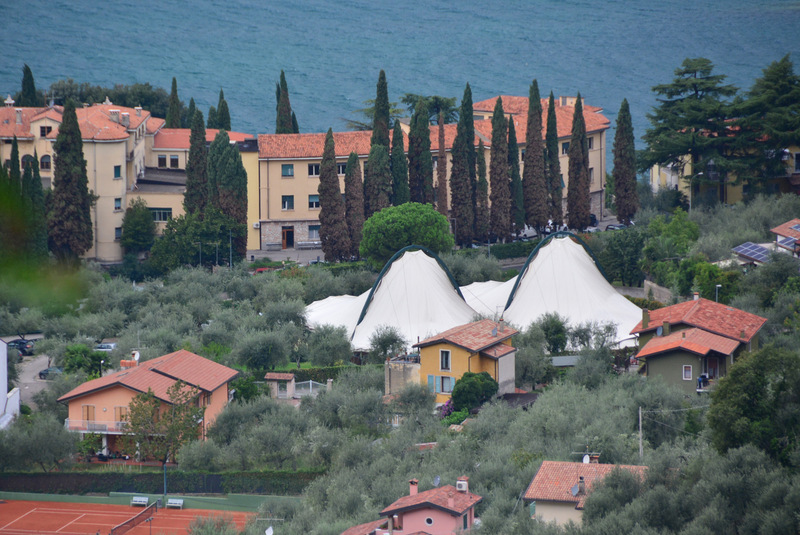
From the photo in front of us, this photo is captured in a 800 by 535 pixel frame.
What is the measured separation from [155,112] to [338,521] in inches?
2978

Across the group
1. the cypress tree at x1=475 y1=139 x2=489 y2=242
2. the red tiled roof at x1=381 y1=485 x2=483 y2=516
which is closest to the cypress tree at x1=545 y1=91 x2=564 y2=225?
the cypress tree at x1=475 y1=139 x2=489 y2=242

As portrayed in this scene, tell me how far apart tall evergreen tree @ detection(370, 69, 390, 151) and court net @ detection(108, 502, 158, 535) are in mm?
36449

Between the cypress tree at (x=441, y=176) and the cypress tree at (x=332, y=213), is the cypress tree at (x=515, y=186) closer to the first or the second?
the cypress tree at (x=441, y=176)

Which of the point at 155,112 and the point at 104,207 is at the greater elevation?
the point at 155,112

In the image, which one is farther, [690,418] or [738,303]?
[738,303]

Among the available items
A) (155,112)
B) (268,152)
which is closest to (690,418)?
(268,152)

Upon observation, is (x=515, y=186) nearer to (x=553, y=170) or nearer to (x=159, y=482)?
(x=553, y=170)

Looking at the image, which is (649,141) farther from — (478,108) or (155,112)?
(155,112)

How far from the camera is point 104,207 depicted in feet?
263

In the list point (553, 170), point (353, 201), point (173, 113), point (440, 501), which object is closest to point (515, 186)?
point (553, 170)

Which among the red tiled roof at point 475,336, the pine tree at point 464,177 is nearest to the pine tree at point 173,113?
the pine tree at point 464,177

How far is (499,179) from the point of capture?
260 feet

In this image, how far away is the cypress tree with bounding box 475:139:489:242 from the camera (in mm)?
79000

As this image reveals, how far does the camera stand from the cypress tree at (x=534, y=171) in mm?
80000
